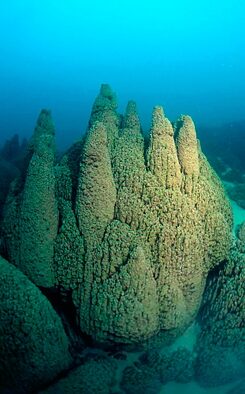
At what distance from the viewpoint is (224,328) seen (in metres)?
5.46

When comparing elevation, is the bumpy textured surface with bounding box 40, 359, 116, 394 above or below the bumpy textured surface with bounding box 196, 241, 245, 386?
below

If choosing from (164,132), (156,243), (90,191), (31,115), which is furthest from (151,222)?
(31,115)

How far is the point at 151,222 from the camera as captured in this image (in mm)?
5039

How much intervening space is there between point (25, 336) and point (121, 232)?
1.77m

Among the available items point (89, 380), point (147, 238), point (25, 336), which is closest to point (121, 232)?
point (147, 238)

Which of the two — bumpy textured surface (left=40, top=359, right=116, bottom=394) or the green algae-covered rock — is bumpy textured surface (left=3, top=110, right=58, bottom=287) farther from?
bumpy textured surface (left=40, top=359, right=116, bottom=394)

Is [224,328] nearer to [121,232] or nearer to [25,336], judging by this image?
[121,232]

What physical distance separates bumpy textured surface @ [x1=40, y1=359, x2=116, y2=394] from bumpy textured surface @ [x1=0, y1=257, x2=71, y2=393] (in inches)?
7.4

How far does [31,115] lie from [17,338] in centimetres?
8148

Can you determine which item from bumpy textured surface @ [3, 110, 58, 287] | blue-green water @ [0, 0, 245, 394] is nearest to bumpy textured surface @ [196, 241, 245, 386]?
blue-green water @ [0, 0, 245, 394]

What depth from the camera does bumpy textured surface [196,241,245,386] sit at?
5.41 metres

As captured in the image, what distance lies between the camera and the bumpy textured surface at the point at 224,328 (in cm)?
541

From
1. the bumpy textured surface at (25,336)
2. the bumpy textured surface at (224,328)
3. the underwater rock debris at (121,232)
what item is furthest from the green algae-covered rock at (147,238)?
the bumpy textured surface at (25,336)

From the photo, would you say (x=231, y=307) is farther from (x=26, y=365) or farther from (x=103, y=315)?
(x=26, y=365)
